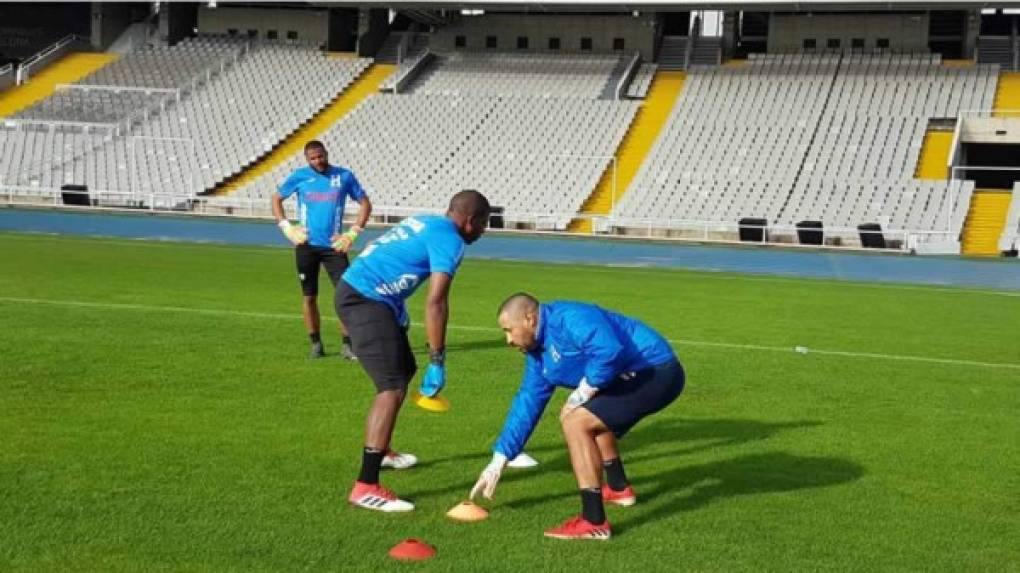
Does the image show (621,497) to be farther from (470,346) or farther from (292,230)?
(470,346)

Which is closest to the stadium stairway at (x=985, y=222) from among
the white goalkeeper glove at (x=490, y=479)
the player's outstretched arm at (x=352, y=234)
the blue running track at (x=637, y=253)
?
the blue running track at (x=637, y=253)

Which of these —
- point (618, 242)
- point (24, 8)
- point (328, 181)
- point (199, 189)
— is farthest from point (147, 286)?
point (24, 8)

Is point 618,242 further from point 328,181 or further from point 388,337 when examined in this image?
point 388,337

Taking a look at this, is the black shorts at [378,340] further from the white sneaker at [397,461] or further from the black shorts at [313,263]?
the black shorts at [313,263]

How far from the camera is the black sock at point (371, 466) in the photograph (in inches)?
284

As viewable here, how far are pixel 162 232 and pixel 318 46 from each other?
2197cm

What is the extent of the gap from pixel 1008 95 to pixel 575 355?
130 feet

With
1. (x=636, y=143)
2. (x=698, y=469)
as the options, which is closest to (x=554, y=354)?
(x=698, y=469)

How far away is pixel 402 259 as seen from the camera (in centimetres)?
743

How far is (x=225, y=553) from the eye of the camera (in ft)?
20.3

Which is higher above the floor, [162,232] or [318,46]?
[318,46]

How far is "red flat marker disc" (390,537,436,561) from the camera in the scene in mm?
6180

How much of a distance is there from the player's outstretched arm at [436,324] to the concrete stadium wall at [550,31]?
43.7m

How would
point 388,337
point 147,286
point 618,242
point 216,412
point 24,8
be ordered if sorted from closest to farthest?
1. point 388,337
2. point 216,412
3. point 147,286
4. point 618,242
5. point 24,8
